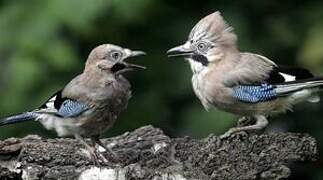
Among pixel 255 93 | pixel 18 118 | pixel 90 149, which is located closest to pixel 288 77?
pixel 255 93

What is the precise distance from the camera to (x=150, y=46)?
391 inches

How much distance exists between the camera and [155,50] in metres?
9.90

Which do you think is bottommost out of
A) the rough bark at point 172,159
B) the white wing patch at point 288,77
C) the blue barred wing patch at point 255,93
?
the rough bark at point 172,159

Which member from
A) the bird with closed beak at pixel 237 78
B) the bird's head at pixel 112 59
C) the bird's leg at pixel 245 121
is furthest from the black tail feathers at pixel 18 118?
the bird's leg at pixel 245 121

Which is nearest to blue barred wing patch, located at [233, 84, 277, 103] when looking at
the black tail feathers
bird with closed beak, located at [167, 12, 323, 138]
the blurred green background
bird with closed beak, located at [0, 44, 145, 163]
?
bird with closed beak, located at [167, 12, 323, 138]

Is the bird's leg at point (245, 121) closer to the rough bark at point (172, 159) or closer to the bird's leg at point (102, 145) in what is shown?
the rough bark at point (172, 159)

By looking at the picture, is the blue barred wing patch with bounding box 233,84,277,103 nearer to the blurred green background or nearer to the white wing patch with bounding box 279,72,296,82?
the white wing patch with bounding box 279,72,296,82

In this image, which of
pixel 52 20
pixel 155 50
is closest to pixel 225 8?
pixel 155 50

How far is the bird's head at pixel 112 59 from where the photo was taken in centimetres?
757

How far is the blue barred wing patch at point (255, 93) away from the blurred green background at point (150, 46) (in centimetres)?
116

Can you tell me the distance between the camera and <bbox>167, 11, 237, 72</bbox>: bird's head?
801 centimetres

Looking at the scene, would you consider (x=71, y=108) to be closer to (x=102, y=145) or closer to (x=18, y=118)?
(x=102, y=145)

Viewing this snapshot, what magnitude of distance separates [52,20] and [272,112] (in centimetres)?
185

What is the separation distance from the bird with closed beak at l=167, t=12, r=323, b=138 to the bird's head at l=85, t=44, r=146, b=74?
418 millimetres
